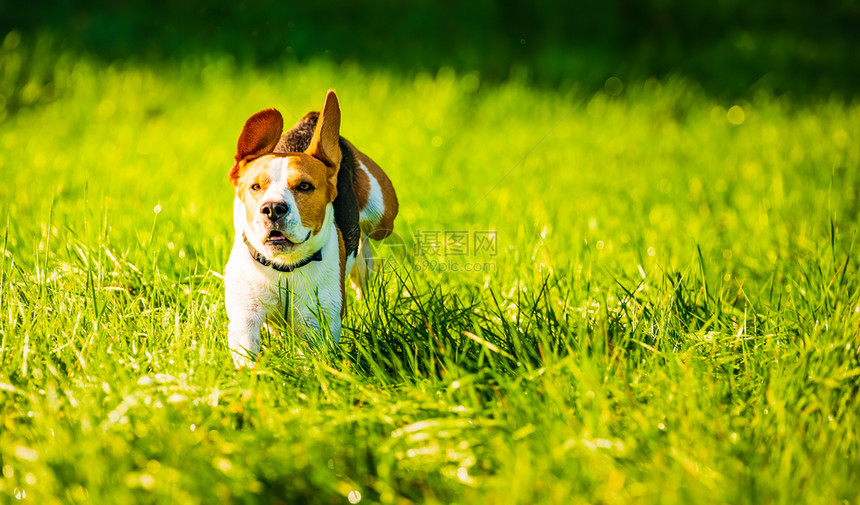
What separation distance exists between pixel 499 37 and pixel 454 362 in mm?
6949

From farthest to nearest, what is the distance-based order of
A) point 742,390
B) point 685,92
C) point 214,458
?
point 685,92 < point 742,390 < point 214,458

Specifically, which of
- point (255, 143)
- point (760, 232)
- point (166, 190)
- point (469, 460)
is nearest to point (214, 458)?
point (469, 460)

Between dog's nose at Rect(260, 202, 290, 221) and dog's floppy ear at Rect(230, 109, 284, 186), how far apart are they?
0.29 meters

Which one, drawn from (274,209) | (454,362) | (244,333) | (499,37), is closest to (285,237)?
(274,209)

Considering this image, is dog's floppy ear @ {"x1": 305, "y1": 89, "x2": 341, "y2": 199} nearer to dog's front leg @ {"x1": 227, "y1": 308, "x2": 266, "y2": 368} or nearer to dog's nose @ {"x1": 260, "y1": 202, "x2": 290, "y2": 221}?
dog's nose @ {"x1": 260, "y1": 202, "x2": 290, "y2": 221}

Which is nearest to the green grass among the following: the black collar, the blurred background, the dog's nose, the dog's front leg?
the dog's front leg

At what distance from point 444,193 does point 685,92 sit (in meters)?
4.06

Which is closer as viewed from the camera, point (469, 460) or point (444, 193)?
point (469, 460)

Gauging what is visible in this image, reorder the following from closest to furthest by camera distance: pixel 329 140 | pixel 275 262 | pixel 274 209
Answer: pixel 274 209
pixel 275 262
pixel 329 140

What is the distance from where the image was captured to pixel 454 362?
2559 millimetres

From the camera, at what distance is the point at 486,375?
2.58 metres

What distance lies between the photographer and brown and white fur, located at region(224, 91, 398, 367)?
242 cm

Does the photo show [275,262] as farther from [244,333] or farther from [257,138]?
[257,138]

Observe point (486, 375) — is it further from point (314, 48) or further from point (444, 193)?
point (314, 48)
